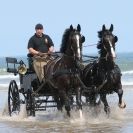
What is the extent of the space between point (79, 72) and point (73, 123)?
115 centimetres

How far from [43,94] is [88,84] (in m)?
1.18

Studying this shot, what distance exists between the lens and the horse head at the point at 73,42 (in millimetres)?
14047

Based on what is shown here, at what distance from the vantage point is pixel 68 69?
1441 cm

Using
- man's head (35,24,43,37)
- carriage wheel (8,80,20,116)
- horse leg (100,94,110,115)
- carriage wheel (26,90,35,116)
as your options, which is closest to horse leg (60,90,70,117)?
horse leg (100,94,110,115)

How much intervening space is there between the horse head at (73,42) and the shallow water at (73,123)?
53.8 inches

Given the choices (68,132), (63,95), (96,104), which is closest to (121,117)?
(96,104)

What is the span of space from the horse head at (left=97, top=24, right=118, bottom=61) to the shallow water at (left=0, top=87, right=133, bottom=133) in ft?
4.70

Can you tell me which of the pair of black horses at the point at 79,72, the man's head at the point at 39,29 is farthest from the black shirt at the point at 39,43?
the pair of black horses at the point at 79,72

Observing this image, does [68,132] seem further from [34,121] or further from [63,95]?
[34,121]

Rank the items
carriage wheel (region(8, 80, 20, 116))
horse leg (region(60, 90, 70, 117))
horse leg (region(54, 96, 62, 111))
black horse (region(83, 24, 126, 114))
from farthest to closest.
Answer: carriage wheel (region(8, 80, 20, 116)), horse leg (region(54, 96, 62, 111)), horse leg (region(60, 90, 70, 117)), black horse (region(83, 24, 126, 114))

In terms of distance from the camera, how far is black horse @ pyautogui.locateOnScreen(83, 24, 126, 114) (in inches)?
556

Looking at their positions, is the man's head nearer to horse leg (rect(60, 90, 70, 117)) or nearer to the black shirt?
the black shirt

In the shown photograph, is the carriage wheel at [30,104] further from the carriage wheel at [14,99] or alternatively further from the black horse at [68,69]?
the carriage wheel at [14,99]

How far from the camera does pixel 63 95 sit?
14.3 metres
